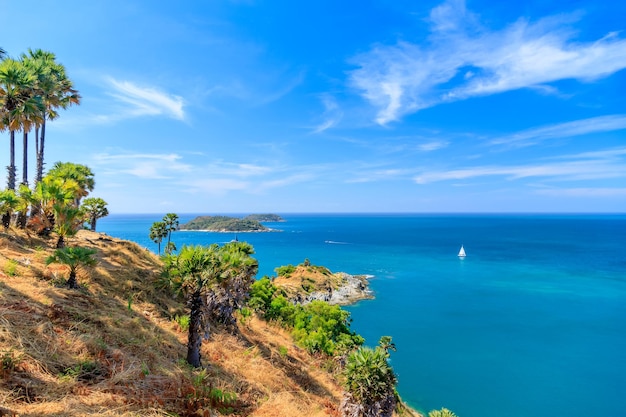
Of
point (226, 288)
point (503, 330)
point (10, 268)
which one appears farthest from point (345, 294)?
point (10, 268)

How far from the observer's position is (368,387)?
53.0ft

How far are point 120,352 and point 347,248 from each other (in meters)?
172

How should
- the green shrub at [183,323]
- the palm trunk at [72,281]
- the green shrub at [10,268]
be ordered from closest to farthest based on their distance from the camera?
1. the green shrub at [10,268]
2. the palm trunk at [72,281]
3. the green shrub at [183,323]

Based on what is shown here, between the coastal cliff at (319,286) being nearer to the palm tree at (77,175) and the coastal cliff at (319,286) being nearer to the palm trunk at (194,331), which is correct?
→ the palm tree at (77,175)

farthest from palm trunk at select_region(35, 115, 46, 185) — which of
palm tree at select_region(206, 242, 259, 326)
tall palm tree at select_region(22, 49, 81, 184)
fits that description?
palm tree at select_region(206, 242, 259, 326)

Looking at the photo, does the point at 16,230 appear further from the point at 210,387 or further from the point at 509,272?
the point at 509,272

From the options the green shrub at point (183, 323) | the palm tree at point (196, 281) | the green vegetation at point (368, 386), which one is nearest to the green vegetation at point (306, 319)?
the green shrub at point (183, 323)

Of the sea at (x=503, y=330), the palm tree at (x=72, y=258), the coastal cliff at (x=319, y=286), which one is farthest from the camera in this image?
the coastal cliff at (x=319, y=286)

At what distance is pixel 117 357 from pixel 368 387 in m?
11.7

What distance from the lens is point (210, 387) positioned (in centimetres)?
1166

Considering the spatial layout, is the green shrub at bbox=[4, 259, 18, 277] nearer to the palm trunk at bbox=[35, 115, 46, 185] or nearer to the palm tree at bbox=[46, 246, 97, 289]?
the palm tree at bbox=[46, 246, 97, 289]

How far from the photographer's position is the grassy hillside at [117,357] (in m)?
8.70

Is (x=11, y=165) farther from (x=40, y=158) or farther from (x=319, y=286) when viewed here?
(x=319, y=286)

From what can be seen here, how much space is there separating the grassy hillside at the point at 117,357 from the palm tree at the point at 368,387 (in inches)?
61.8
